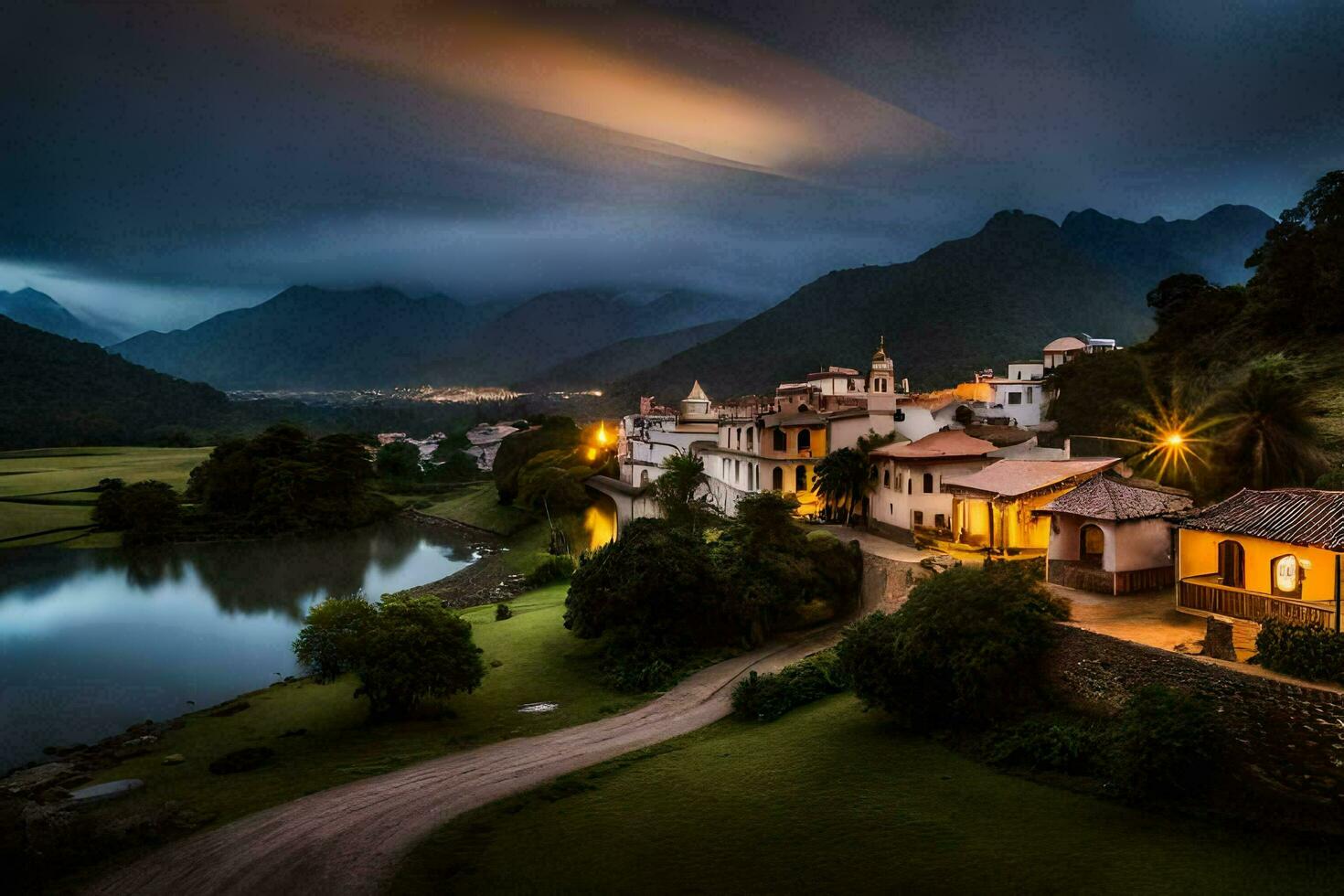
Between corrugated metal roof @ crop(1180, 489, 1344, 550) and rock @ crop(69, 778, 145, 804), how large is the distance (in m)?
21.6

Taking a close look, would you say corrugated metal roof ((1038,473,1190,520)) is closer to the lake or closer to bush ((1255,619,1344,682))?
bush ((1255,619,1344,682))

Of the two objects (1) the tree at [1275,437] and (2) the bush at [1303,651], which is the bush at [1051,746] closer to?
(2) the bush at [1303,651]

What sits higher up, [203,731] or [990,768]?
[990,768]

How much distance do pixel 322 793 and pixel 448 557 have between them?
33563 millimetres

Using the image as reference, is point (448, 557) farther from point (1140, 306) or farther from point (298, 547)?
point (1140, 306)

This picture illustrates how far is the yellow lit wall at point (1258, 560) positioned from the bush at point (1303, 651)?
2.19 meters

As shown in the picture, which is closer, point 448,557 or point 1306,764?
point 1306,764

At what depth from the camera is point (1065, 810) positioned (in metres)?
10.9

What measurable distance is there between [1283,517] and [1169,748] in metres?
6.71

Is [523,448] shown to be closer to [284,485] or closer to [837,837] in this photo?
[284,485]

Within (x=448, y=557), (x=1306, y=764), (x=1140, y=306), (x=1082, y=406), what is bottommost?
(x=448, y=557)

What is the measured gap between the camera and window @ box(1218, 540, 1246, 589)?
51.6ft

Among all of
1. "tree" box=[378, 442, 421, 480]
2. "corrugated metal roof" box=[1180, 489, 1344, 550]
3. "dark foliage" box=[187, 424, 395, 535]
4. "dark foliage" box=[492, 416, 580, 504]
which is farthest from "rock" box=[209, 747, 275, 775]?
"tree" box=[378, 442, 421, 480]

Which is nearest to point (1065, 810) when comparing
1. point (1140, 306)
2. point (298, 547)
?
point (298, 547)
